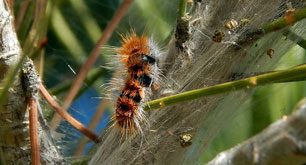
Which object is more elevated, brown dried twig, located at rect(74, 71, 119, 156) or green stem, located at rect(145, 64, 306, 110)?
brown dried twig, located at rect(74, 71, 119, 156)

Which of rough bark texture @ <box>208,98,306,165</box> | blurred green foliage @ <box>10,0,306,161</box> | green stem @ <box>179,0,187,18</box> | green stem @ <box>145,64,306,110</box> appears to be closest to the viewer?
rough bark texture @ <box>208,98,306,165</box>

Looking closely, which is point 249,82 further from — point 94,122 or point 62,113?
point 94,122

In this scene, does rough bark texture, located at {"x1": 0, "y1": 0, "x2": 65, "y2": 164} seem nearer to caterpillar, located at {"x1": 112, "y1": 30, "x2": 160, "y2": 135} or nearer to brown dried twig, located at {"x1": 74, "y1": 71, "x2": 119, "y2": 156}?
caterpillar, located at {"x1": 112, "y1": 30, "x2": 160, "y2": 135}

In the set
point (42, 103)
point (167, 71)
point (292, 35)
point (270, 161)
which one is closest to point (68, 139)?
point (42, 103)

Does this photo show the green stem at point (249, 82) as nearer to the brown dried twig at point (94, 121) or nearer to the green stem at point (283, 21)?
the green stem at point (283, 21)

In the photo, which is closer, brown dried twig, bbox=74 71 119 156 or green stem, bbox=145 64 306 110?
green stem, bbox=145 64 306 110

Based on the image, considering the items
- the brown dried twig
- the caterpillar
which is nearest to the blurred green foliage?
the brown dried twig

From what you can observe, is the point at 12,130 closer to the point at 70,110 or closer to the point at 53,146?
the point at 53,146

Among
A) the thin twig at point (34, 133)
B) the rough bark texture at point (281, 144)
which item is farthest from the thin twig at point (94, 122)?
the rough bark texture at point (281, 144)
